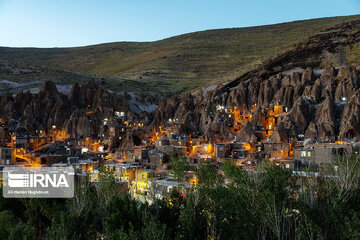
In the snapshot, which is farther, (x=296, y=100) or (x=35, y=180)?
(x=296, y=100)

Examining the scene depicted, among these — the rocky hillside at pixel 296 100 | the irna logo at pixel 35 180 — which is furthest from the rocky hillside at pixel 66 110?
the irna logo at pixel 35 180

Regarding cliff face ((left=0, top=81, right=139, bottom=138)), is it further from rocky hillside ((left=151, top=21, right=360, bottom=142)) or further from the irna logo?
the irna logo

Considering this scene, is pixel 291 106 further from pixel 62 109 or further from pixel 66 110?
pixel 66 110

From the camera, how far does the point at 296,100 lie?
3391 inches

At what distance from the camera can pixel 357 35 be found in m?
142

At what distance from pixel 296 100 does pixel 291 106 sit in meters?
6.62

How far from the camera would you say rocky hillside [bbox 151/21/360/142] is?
7281 cm

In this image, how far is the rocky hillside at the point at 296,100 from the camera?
7281 centimetres

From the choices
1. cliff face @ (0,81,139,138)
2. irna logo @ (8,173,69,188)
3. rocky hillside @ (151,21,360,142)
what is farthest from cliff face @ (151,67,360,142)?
irna logo @ (8,173,69,188)

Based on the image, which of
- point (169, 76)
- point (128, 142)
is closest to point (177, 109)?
point (128, 142)

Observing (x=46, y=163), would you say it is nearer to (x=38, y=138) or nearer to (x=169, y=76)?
(x=38, y=138)

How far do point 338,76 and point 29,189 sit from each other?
89.7m

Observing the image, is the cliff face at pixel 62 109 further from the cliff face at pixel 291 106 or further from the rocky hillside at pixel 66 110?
the cliff face at pixel 291 106

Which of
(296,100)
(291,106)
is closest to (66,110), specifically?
(291,106)
